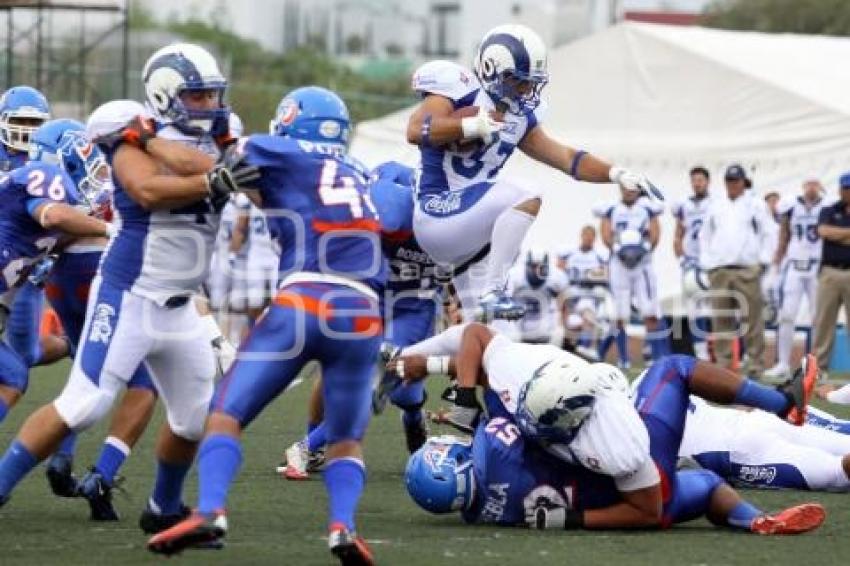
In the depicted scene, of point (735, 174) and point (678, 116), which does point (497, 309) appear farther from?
point (678, 116)

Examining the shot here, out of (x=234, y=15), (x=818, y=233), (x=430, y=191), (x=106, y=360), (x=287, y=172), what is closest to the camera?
(x=287, y=172)

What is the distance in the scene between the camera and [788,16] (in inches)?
1838

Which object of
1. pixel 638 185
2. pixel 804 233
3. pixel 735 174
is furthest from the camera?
pixel 804 233

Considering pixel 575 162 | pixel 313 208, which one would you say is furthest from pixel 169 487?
pixel 575 162

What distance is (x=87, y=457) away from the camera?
375 inches

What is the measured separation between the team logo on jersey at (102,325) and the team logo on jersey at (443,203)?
2499mm

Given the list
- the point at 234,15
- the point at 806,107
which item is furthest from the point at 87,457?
the point at 234,15

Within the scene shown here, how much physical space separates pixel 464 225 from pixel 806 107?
13532 mm

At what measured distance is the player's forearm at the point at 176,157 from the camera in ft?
21.7

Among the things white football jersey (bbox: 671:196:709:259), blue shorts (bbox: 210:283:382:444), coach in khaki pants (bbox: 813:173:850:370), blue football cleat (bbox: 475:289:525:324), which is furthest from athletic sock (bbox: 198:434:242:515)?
white football jersey (bbox: 671:196:709:259)

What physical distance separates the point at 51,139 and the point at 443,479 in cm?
268

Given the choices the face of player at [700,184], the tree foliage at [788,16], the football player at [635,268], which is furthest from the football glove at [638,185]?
the tree foliage at [788,16]

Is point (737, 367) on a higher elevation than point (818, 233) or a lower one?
lower

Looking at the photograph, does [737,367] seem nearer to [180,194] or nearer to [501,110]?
[501,110]
